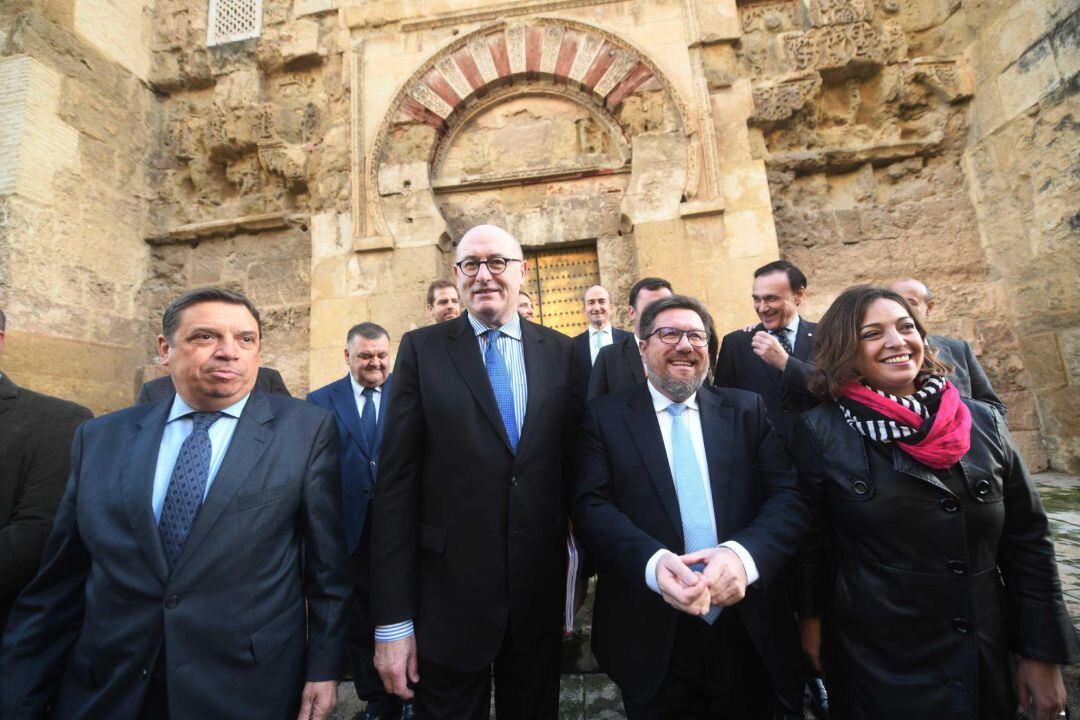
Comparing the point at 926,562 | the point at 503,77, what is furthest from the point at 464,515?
the point at 503,77

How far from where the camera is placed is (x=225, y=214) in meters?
5.80

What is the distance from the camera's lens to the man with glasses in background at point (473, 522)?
4.87 ft

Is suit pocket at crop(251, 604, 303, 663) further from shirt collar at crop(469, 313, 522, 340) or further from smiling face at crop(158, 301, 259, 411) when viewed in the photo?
shirt collar at crop(469, 313, 522, 340)

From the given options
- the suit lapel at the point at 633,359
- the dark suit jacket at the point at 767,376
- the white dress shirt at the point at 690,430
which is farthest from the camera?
the suit lapel at the point at 633,359

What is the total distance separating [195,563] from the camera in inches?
52.1

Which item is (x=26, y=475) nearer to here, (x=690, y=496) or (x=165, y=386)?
(x=165, y=386)

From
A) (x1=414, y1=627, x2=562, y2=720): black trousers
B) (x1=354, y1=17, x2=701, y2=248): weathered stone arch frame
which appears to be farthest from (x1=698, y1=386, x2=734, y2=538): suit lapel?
(x1=354, y1=17, x2=701, y2=248): weathered stone arch frame

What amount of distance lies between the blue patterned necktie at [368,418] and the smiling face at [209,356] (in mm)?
1068

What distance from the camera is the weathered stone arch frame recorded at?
5160 mm

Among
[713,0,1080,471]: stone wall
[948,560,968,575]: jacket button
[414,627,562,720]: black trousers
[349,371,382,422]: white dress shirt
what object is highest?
[713,0,1080,471]: stone wall

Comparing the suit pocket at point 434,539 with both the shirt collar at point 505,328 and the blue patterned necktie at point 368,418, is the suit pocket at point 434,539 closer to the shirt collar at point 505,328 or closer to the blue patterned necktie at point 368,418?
the shirt collar at point 505,328

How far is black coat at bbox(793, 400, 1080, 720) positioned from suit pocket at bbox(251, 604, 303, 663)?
5.44 feet

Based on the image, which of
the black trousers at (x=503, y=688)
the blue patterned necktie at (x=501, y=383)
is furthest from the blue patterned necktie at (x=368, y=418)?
the black trousers at (x=503, y=688)

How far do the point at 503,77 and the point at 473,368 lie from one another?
486cm
